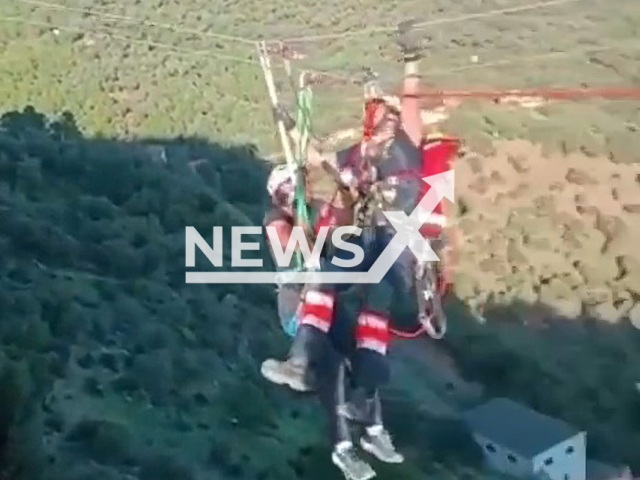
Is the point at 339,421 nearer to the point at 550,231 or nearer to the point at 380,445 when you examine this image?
the point at 380,445

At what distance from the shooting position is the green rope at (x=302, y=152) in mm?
1657

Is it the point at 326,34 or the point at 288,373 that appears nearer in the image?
the point at 288,373

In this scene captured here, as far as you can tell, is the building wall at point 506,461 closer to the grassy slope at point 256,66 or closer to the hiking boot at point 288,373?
the hiking boot at point 288,373

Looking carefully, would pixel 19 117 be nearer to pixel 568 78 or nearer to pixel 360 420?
pixel 360 420

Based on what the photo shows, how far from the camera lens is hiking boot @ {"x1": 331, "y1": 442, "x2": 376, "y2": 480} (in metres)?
1.70

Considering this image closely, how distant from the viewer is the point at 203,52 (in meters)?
1.86

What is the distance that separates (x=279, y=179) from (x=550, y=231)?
1.25 feet

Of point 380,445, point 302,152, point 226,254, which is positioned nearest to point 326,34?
point 302,152

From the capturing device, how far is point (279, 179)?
5.55 ft

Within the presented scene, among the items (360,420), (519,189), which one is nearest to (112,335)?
(360,420)

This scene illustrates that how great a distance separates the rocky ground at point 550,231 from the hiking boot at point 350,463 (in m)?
0.25

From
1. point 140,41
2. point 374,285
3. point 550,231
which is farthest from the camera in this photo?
point 140,41

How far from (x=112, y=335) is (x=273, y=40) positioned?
0.47 m

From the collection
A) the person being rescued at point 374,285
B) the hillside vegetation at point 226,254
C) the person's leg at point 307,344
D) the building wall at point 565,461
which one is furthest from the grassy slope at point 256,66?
the building wall at point 565,461
